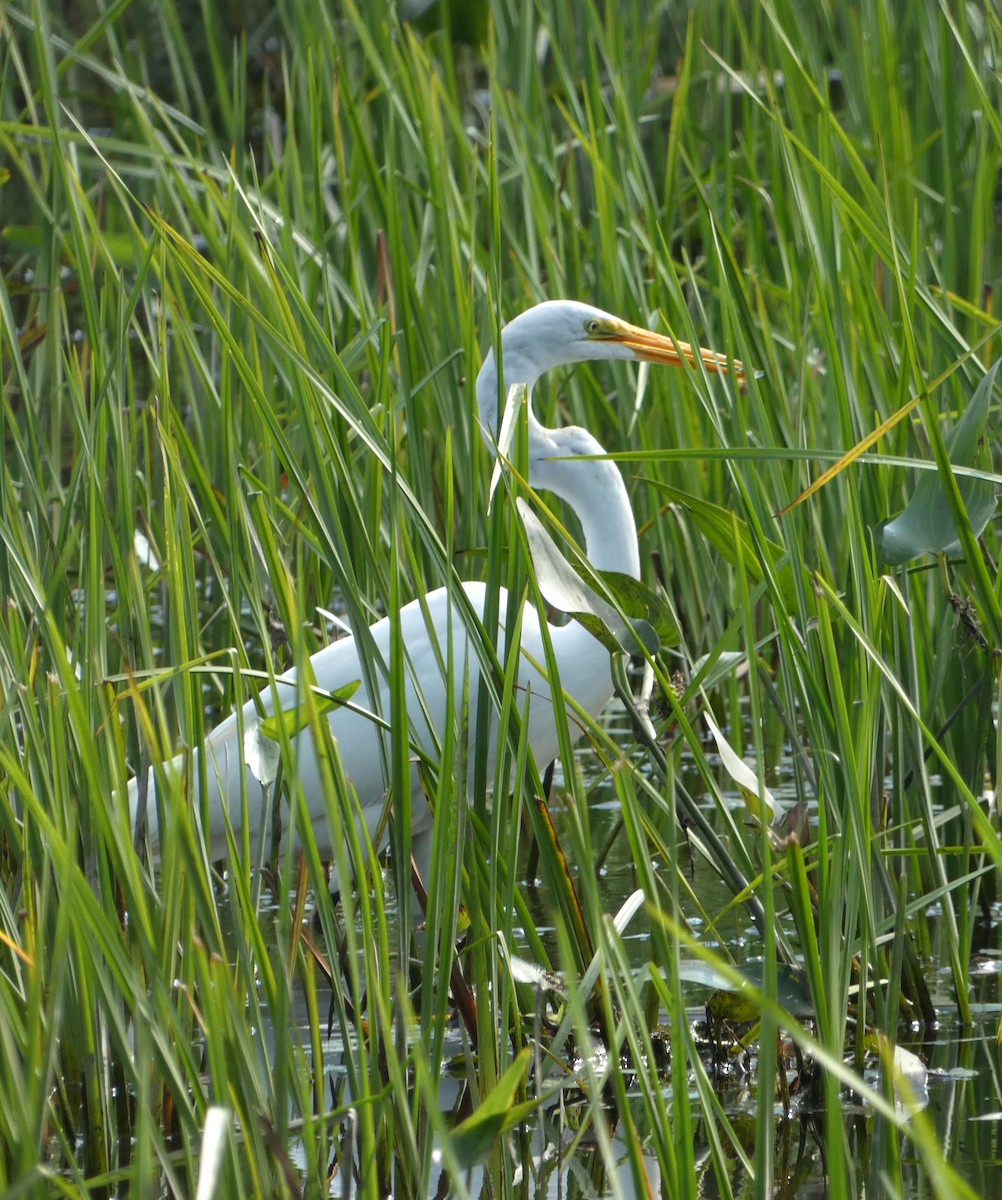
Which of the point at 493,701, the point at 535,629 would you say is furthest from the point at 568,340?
the point at 493,701

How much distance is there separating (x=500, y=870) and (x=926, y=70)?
83.2 inches

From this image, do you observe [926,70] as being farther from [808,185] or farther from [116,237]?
[116,237]

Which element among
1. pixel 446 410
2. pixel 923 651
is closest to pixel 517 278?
pixel 446 410

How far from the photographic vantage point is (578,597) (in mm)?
1442

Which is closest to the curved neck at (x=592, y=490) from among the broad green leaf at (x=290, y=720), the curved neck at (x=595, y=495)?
the curved neck at (x=595, y=495)

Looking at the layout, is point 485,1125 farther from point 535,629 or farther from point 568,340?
point 568,340

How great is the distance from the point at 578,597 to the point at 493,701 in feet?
1.27

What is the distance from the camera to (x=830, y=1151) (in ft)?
3.29

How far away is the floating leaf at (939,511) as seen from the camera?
1.57 m

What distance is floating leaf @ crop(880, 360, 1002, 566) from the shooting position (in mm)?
1572

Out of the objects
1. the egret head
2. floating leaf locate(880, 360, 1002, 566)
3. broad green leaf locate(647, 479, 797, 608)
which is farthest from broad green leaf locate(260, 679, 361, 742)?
the egret head

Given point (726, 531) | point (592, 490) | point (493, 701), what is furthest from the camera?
point (592, 490)

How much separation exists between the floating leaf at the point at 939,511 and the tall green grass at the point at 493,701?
38 mm

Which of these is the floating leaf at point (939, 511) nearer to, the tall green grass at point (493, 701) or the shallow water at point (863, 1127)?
the tall green grass at point (493, 701)
